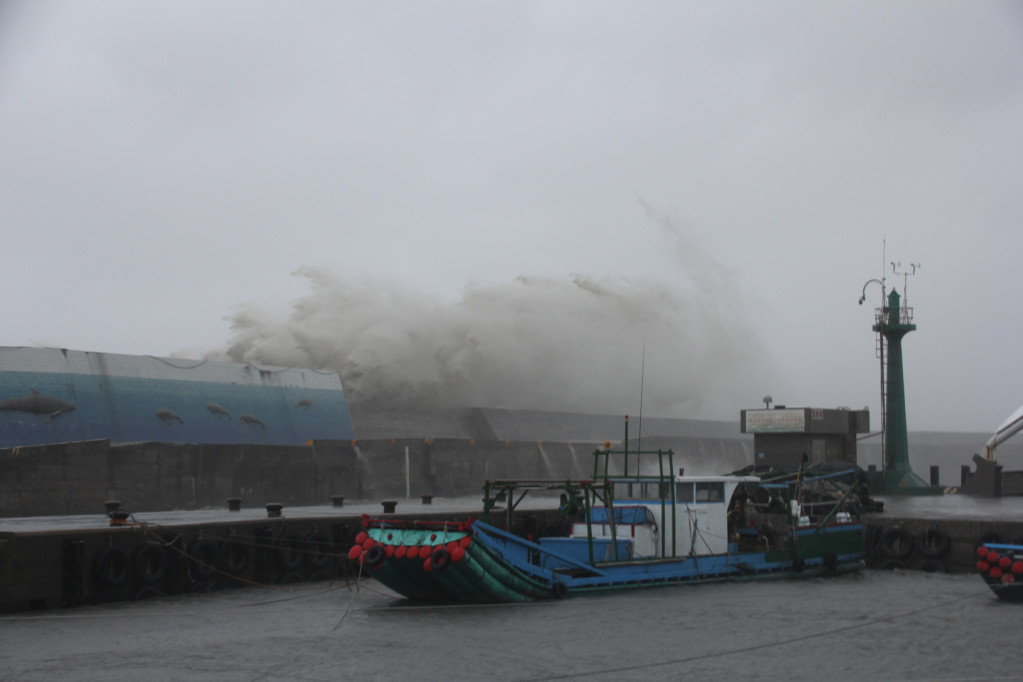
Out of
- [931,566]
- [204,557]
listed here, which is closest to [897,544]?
[931,566]

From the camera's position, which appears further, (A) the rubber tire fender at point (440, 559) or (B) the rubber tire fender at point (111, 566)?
(B) the rubber tire fender at point (111, 566)

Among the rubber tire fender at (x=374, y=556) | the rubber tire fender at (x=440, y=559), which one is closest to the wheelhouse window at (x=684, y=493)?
the rubber tire fender at (x=440, y=559)

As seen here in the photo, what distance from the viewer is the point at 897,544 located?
23.8m

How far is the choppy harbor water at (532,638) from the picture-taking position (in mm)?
13164

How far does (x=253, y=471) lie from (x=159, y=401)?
4.20 meters

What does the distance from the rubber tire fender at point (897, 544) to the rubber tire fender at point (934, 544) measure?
0.26 metres

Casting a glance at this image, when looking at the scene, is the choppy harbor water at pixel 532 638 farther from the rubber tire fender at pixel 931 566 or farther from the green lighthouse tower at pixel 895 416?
the green lighthouse tower at pixel 895 416

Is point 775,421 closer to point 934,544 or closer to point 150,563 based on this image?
point 934,544

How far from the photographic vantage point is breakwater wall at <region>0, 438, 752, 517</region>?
27797mm

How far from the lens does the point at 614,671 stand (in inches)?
521

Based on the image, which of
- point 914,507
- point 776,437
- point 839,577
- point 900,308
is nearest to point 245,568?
point 839,577

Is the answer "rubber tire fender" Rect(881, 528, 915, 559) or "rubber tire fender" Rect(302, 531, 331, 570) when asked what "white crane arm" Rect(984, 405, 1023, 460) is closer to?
"rubber tire fender" Rect(881, 528, 915, 559)

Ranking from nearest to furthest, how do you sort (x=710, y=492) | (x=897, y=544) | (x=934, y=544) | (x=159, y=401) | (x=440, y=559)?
(x=440, y=559) < (x=710, y=492) < (x=934, y=544) < (x=897, y=544) < (x=159, y=401)

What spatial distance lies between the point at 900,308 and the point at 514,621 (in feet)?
93.9
